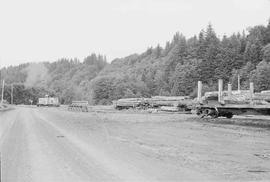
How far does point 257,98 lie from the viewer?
2378 centimetres

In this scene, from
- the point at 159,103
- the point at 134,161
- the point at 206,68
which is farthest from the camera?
the point at 206,68

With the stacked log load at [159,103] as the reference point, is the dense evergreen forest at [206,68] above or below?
above

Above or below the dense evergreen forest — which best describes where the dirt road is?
below

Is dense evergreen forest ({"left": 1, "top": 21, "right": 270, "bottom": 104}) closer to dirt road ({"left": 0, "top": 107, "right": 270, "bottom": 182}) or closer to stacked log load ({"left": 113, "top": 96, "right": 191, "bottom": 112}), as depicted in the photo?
stacked log load ({"left": 113, "top": 96, "right": 191, "bottom": 112})

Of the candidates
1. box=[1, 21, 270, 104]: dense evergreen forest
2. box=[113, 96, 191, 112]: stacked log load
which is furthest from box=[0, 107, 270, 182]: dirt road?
box=[1, 21, 270, 104]: dense evergreen forest

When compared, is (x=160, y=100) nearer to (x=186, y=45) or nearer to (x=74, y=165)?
(x=74, y=165)

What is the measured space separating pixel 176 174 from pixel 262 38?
396 feet

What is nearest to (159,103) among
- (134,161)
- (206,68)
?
(134,161)

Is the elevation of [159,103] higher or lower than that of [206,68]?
lower

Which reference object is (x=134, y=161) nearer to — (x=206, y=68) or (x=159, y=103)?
(x=159, y=103)

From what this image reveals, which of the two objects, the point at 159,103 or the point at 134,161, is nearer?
the point at 134,161

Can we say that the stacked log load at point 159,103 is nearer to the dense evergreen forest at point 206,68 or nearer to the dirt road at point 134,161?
the dense evergreen forest at point 206,68

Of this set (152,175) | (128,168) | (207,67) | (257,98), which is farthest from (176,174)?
(207,67)

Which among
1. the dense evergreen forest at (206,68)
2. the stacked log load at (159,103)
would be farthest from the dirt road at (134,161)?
the dense evergreen forest at (206,68)
